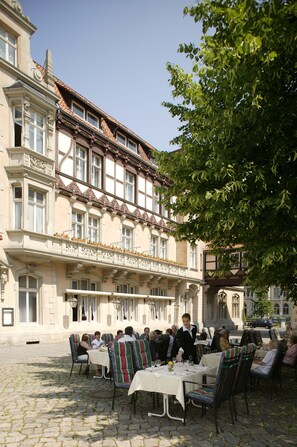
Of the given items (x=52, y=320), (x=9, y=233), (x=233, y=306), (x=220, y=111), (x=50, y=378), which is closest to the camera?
(x=220, y=111)

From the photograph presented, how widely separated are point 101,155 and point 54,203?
607 cm

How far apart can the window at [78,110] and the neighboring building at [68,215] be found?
62 millimetres

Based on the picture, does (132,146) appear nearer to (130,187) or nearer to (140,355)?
(130,187)

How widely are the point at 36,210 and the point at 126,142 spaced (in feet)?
39.1

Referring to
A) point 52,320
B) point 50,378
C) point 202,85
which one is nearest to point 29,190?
point 52,320

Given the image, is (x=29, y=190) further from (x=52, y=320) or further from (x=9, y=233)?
(x=52, y=320)

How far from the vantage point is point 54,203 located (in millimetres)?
21547

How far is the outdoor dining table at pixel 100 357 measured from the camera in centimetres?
1075

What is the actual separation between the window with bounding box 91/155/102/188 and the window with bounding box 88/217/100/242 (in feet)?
7.18

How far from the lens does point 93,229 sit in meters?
25.6

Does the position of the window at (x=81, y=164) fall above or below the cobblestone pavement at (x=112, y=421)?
above

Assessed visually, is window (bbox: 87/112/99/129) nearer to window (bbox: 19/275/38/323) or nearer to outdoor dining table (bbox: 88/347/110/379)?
window (bbox: 19/275/38/323)

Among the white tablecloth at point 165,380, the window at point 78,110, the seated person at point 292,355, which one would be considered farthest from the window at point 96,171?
the white tablecloth at point 165,380

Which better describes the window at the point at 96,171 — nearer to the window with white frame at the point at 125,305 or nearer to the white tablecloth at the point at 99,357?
the window with white frame at the point at 125,305
